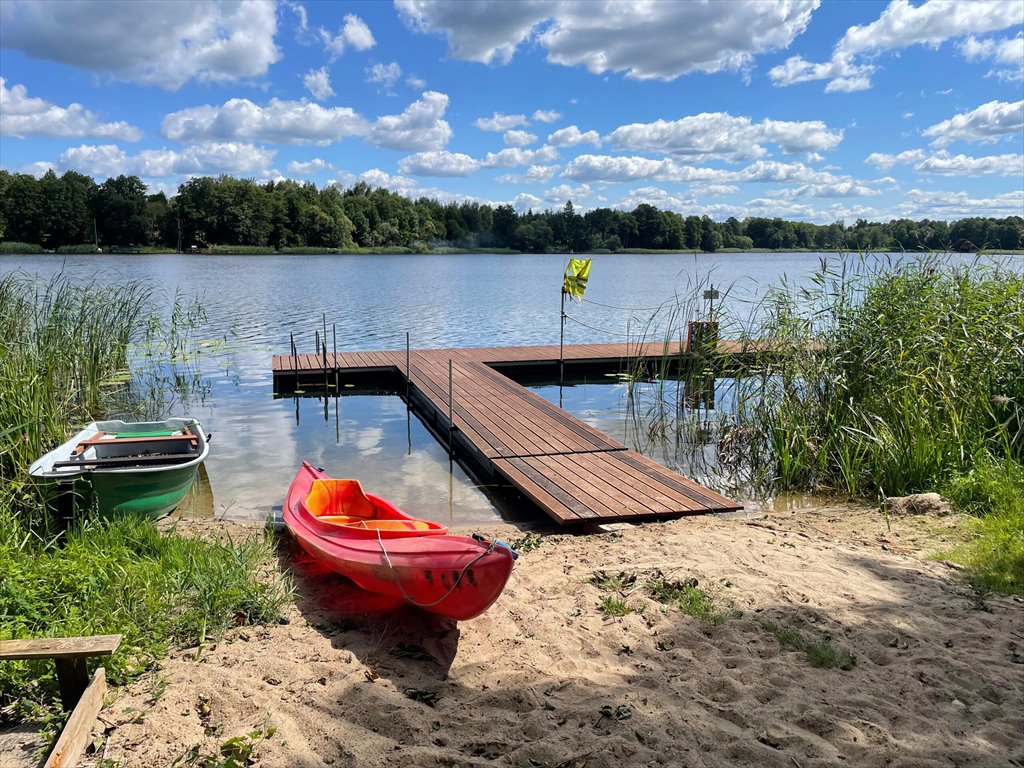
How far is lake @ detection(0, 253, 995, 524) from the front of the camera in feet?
27.9

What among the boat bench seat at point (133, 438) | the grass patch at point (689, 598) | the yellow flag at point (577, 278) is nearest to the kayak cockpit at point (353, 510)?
the grass patch at point (689, 598)

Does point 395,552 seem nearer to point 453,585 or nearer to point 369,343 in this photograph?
point 453,585

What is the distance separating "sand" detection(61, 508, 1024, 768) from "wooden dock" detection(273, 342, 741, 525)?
1.73 metres

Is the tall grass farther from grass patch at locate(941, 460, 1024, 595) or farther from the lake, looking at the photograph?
grass patch at locate(941, 460, 1024, 595)

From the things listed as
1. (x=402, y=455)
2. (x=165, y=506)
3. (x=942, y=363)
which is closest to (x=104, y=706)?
(x=165, y=506)

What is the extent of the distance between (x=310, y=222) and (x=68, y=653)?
76.1 meters

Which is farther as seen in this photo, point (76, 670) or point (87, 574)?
point (87, 574)

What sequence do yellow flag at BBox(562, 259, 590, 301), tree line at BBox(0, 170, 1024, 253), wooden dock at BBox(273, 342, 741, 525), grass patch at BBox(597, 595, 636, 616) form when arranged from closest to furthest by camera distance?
grass patch at BBox(597, 595, 636, 616) < wooden dock at BBox(273, 342, 741, 525) < yellow flag at BBox(562, 259, 590, 301) < tree line at BBox(0, 170, 1024, 253)

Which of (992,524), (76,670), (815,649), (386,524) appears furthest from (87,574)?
(992,524)

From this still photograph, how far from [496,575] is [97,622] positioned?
2116 mm

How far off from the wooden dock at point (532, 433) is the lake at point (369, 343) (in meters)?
0.45

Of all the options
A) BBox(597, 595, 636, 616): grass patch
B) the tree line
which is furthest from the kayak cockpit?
the tree line

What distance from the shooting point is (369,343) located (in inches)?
775

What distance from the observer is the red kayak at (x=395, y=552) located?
3957mm
